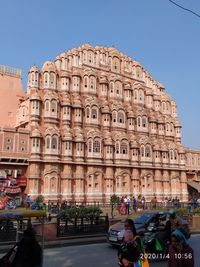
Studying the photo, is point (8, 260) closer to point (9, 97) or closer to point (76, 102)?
point (76, 102)

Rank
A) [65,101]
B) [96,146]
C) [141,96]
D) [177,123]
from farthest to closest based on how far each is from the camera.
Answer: [177,123]
[141,96]
[96,146]
[65,101]

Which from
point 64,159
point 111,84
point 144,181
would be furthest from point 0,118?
point 144,181

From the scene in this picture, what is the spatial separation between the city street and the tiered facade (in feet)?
69.8

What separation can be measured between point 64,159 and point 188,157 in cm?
2412

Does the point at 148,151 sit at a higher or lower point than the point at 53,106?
lower

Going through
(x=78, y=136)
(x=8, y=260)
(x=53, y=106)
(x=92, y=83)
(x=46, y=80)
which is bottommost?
(x=8, y=260)

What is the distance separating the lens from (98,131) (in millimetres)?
39406

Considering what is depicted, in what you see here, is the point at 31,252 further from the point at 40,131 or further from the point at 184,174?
the point at 184,174

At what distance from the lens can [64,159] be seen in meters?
36.3

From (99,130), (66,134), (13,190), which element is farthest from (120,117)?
(13,190)

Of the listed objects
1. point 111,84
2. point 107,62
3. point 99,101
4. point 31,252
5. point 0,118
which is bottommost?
point 31,252

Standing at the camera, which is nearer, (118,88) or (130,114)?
(130,114)

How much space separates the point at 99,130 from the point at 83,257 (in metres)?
29.3

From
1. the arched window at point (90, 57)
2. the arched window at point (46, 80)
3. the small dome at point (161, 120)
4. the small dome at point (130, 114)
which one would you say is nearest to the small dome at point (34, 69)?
the arched window at point (46, 80)
